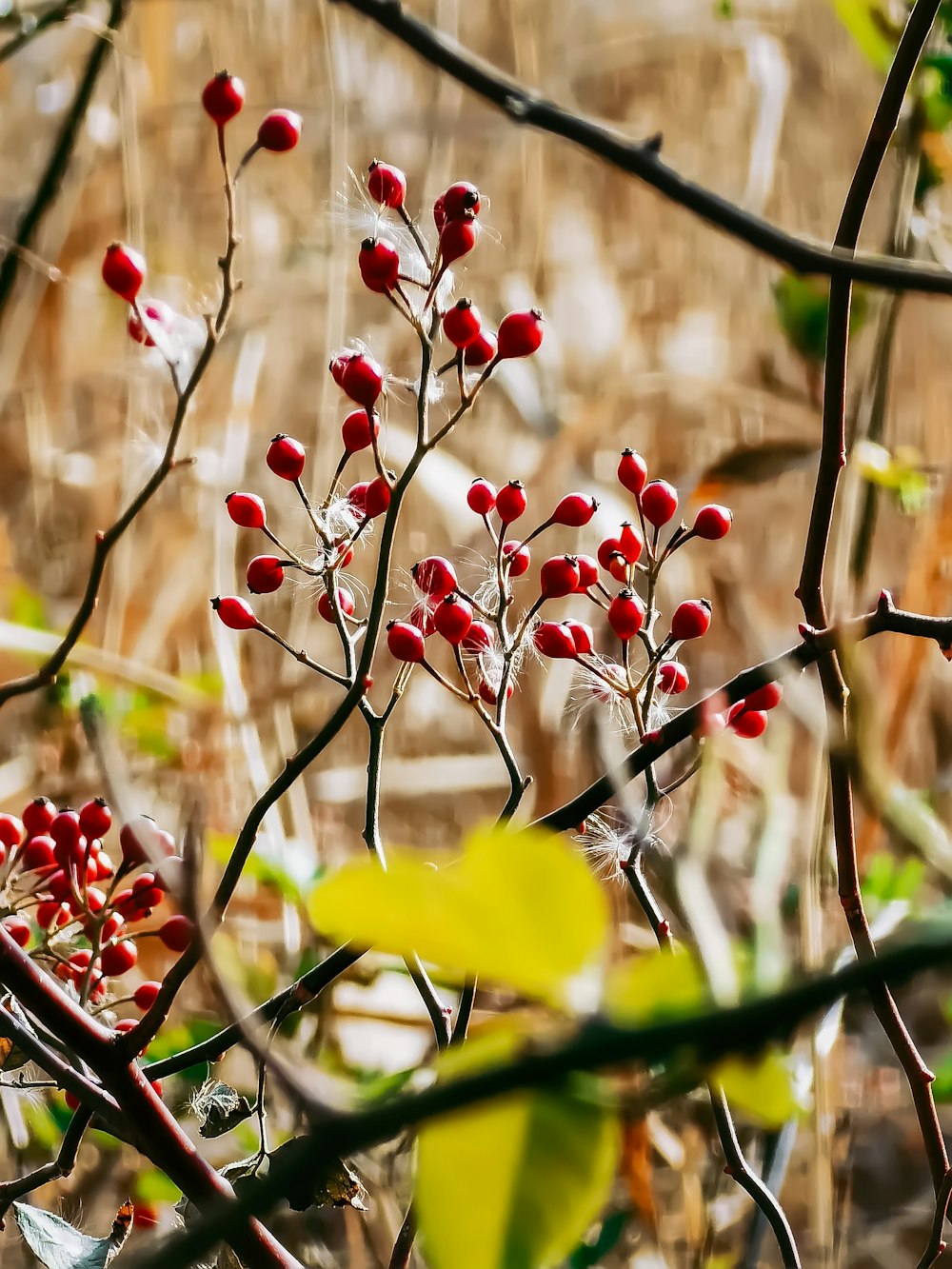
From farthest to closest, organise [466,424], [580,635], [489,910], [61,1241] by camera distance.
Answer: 1. [466,424]
2. [580,635]
3. [61,1241]
4. [489,910]

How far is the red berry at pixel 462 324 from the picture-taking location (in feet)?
1.46

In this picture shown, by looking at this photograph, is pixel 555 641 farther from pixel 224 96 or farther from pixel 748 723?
pixel 224 96

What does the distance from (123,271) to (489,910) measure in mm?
449

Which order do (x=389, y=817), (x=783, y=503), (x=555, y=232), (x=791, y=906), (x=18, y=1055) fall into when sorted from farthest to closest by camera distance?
1. (x=555, y=232)
2. (x=783, y=503)
3. (x=389, y=817)
4. (x=791, y=906)
5. (x=18, y=1055)

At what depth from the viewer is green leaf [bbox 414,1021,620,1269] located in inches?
6.7

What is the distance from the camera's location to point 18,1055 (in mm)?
424

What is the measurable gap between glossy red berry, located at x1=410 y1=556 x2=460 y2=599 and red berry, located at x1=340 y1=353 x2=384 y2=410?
7 centimetres

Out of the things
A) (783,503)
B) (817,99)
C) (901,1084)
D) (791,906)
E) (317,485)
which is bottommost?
(901,1084)

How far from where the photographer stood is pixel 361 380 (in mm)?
439

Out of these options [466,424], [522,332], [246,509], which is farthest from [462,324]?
[466,424]

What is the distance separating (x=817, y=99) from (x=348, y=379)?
7.25 ft

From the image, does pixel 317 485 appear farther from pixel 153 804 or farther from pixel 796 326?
pixel 796 326

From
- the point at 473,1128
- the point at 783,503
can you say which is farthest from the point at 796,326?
the point at 473,1128

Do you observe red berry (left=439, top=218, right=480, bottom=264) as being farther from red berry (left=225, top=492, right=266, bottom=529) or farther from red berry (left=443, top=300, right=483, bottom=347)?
red berry (left=225, top=492, right=266, bottom=529)
